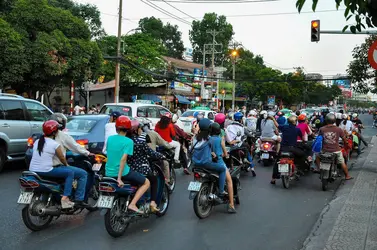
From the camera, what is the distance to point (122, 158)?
512 centimetres

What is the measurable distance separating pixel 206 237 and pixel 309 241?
137cm

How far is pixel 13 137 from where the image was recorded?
988cm

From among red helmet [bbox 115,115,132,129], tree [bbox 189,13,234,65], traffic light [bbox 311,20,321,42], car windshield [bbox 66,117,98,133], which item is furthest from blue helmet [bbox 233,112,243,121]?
tree [bbox 189,13,234,65]

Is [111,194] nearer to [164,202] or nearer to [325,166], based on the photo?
[164,202]

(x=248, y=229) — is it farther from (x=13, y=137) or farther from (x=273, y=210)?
(x=13, y=137)

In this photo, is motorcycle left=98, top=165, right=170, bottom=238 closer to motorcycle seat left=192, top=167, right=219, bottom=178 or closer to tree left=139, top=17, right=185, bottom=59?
motorcycle seat left=192, top=167, right=219, bottom=178

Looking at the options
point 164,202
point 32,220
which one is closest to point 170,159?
point 164,202

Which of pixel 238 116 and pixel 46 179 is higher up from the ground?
pixel 238 116

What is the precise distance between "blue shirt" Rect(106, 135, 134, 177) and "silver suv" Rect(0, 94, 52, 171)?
5551 millimetres

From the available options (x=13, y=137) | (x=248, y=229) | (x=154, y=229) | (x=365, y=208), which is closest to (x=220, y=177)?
(x=248, y=229)

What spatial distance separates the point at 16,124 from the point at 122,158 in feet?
19.8

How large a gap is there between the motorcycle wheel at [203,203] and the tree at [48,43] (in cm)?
1393

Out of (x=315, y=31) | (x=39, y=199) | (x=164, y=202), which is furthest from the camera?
(x=315, y=31)

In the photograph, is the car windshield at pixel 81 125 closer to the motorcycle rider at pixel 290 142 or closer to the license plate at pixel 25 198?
the license plate at pixel 25 198
